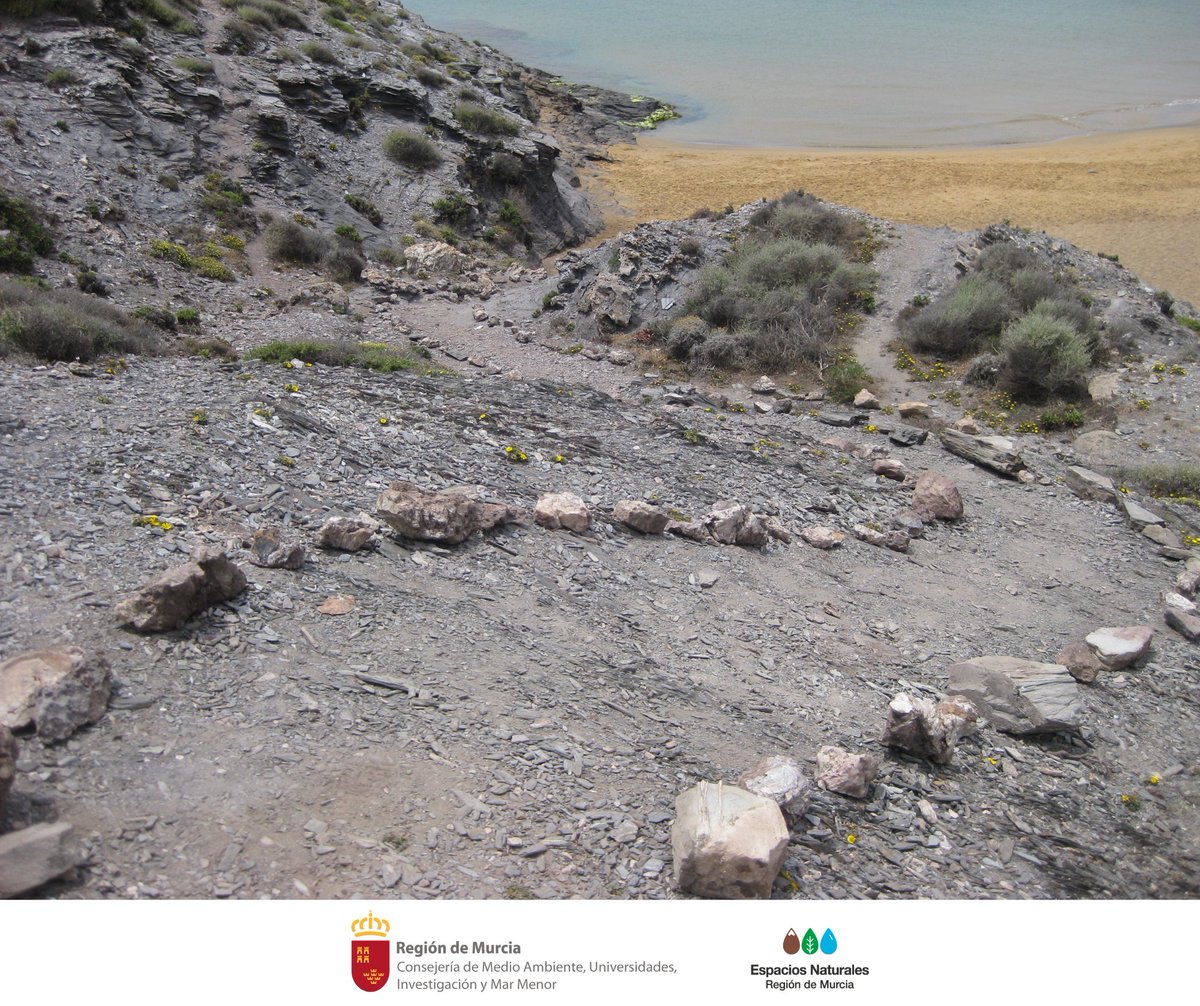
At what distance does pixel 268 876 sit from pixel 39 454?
558cm

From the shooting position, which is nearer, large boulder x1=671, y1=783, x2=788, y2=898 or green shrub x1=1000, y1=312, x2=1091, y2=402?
large boulder x1=671, y1=783, x2=788, y2=898

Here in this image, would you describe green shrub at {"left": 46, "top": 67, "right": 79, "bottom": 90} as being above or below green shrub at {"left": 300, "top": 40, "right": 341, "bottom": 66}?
below

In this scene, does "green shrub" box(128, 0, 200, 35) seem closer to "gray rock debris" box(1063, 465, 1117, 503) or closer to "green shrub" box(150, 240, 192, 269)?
"green shrub" box(150, 240, 192, 269)

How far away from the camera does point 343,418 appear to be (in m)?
10.3

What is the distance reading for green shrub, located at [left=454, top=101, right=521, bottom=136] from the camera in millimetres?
31578

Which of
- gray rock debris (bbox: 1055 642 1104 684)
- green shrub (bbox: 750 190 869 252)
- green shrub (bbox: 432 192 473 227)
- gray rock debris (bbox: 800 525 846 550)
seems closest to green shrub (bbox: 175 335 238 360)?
gray rock debris (bbox: 800 525 846 550)

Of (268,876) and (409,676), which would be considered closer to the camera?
(268,876)

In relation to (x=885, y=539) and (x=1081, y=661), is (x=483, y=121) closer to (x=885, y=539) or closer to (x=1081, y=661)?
(x=885, y=539)

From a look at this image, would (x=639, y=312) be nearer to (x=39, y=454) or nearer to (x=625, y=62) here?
(x=39, y=454)

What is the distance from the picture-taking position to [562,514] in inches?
352

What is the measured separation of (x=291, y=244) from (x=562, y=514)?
16855 millimetres
